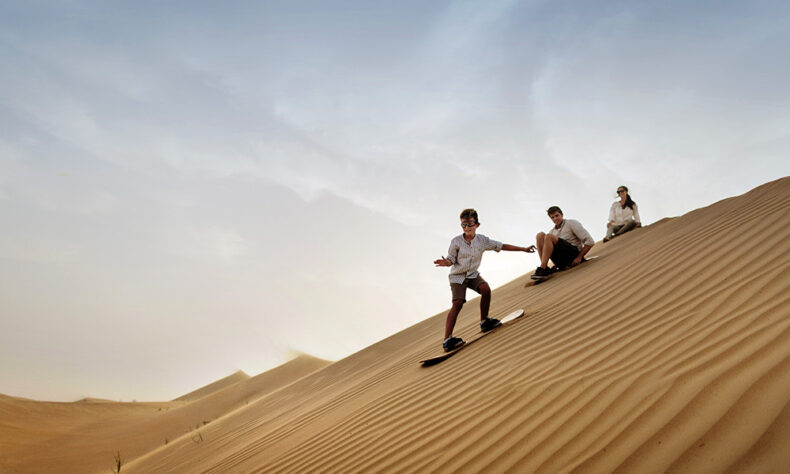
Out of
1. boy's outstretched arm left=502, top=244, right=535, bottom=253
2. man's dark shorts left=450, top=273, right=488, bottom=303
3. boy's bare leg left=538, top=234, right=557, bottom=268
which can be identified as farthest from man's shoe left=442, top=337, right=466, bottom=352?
boy's bare leg left=538, top=234, right=557, bottom=268

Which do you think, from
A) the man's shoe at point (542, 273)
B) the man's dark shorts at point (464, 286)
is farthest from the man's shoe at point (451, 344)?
the man's shoe at point (542, 273)

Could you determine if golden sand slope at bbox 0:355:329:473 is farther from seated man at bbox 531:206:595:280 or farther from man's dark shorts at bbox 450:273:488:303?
seated man at bbox 531:206:595:280

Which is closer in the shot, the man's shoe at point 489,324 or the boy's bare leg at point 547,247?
the man's shoe at point 489,324

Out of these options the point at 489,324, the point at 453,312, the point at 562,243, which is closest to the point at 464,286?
the point at 453,312

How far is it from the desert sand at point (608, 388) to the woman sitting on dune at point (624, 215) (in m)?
3.02

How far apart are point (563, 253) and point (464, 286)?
3155 mm

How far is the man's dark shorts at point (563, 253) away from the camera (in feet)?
24.7

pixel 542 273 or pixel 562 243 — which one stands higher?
pixel 562 243

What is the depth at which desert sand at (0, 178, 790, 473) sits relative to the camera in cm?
192

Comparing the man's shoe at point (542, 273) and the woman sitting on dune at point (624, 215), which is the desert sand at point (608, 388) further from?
the woman sitting on dune at point (624, 215)

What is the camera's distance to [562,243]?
296 inches

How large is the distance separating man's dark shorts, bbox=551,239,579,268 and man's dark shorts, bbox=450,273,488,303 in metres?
2.90

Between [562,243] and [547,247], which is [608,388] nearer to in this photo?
[547,247]

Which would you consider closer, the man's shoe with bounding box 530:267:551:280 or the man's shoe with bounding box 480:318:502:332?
the man's shoe with bounding box 480:318:502:332
